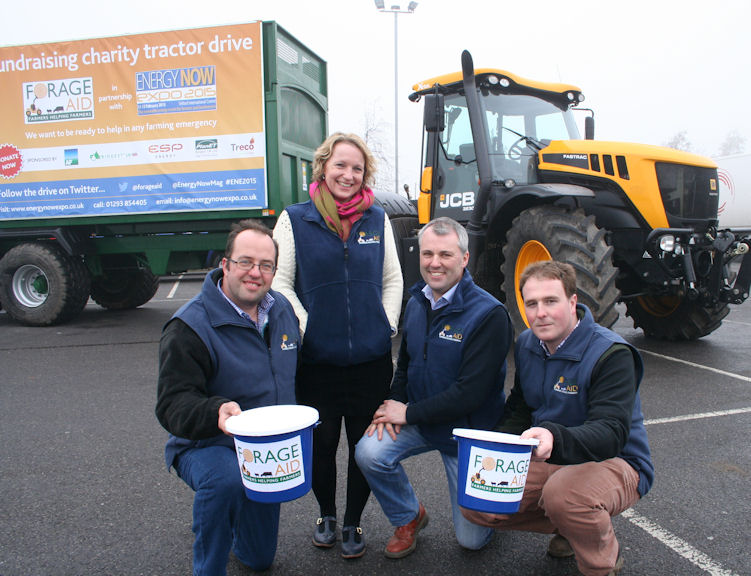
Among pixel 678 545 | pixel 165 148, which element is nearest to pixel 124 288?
pixel 165 148

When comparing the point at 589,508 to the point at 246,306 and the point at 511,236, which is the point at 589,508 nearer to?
the point at 246,306

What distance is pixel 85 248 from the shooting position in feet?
26.9

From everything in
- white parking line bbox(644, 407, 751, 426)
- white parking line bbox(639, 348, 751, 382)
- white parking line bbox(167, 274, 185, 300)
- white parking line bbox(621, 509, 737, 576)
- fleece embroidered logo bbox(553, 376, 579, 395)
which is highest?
fleece embroidered logo bbox(553, 376, 579, 395)

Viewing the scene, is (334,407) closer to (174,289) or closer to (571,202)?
(571,202)

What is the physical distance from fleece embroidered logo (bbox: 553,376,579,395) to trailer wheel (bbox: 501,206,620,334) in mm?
2396

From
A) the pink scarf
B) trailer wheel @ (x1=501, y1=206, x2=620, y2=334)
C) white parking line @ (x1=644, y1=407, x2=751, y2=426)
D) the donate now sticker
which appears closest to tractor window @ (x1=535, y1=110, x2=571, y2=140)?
trailer wheel @ (x1=501, y1=206, x2=620, y2=334)

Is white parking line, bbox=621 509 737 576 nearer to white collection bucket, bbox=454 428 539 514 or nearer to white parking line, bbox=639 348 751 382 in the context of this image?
white collection bucket, bbox=454 428 539 514

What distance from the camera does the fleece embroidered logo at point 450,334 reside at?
238 cm

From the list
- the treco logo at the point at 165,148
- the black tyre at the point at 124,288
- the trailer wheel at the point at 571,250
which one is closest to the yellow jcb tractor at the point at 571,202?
the trailer wheel at the point at 571,250

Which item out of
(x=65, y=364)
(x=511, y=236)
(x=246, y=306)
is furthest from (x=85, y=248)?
(x=246, y=306)

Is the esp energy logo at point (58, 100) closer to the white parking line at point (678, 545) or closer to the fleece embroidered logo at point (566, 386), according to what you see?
the fleece embroidered logo at point (566, 386)

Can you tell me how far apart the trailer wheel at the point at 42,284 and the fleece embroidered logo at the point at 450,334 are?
24.1 feet

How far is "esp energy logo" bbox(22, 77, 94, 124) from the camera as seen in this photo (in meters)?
7.35

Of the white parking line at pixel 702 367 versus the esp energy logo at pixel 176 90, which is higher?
the esp energy logo at pixel 176 90
